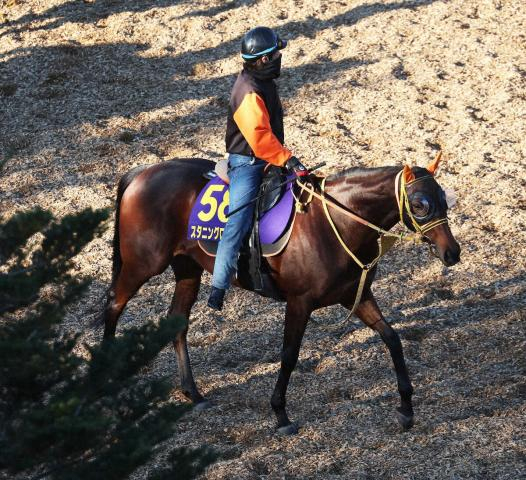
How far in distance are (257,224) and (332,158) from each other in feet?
14.1

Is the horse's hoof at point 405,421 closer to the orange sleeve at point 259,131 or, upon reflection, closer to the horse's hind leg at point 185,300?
the horse's hind leg at point 185,300

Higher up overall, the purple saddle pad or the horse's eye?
the horse's eye

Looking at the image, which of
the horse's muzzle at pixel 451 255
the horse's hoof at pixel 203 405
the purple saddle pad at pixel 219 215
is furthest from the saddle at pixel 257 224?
the horse's muzzle at pixel 451 255

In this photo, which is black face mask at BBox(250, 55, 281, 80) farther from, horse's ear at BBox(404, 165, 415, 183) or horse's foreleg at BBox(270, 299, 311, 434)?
horse's foreleg at BBox(270, 299, 311, 434)

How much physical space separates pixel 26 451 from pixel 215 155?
24.6 ft

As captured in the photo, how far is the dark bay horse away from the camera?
6215 millimetres

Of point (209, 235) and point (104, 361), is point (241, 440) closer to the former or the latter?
point (209, 235)

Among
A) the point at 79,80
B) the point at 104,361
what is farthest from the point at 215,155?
the point at 104,361

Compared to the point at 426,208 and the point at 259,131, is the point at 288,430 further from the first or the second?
the point at 259,131

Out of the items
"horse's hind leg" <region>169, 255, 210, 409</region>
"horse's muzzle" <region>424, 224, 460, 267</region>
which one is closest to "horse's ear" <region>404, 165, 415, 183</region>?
"horse's muzzle" <region>424, 224, 460, 267</region>

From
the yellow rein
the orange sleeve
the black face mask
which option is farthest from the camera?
the black face mask

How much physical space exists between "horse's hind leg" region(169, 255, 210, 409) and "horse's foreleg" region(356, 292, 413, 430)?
146cm

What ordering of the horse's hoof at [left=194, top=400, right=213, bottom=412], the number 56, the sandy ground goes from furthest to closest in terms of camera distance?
1. the horse's hoof at [left=194, top=400, right=213, bottom=412]
2. the number 56
3. the sandy ground

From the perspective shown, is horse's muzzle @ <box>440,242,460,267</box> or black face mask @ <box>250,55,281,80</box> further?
black face mask @ <box>250,55,281,80</box>
